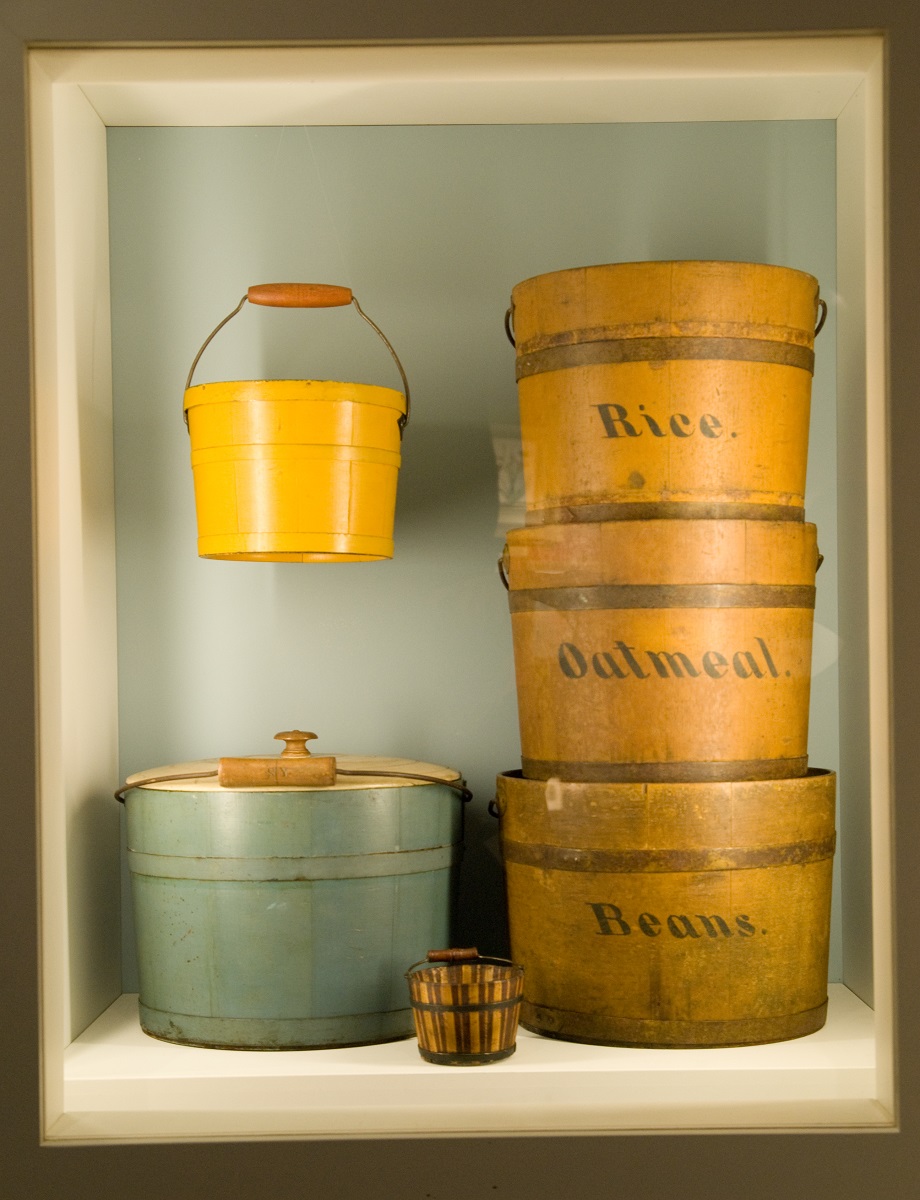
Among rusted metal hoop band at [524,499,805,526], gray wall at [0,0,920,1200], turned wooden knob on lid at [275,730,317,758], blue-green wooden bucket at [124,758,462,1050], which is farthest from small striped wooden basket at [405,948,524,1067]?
rusted metal hoop band at [524,499,805,526]

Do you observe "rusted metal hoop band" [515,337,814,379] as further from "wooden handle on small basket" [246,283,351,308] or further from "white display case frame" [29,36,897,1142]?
"wooden handle on small basket" [246,283,351,308]

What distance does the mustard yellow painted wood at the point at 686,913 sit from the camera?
97.8 inches

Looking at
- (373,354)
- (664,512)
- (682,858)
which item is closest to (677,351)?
(664,512)

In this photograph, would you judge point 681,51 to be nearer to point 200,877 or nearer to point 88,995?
point 200,877

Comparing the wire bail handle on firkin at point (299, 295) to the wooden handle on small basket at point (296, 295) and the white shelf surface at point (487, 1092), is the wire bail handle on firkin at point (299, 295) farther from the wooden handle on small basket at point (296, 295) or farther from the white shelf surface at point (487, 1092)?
the white shelf surface at point (487, 1092)

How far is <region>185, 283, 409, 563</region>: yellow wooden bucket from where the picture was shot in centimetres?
266

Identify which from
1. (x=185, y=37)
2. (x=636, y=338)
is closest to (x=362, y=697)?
(x=636, y=338)

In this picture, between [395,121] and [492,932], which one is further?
[492,932]

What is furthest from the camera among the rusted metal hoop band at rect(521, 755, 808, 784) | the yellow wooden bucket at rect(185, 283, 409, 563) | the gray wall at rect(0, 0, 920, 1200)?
the yellow wooden bucket at rect(185, 283, 409, 563)

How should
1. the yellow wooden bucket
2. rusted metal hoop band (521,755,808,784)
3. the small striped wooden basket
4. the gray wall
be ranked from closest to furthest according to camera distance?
the gray wall
the small striped wooden basket
rusted metal hoop band (521,755,808,784)
the yellow wooden bucket

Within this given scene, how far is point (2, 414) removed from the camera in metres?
2.17

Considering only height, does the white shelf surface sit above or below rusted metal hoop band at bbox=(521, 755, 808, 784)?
below

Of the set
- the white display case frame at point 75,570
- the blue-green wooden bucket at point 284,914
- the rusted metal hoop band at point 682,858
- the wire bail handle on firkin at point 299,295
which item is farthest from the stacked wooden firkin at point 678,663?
the wire bail handle on firkin at point 299,295

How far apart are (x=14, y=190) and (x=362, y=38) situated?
0.64 meters
